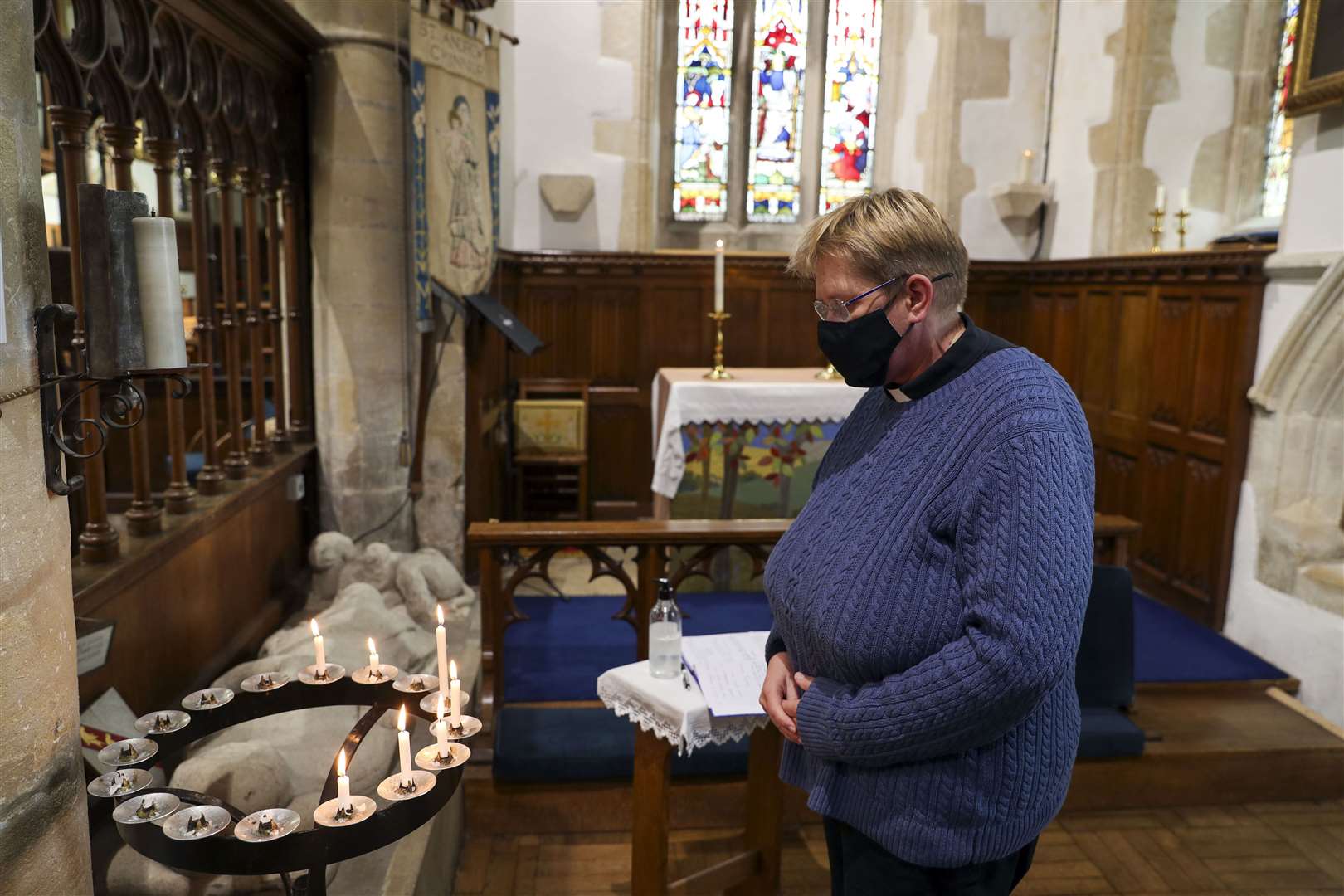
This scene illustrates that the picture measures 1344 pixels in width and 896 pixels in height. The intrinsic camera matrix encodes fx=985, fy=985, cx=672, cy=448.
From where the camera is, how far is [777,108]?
7.34 m

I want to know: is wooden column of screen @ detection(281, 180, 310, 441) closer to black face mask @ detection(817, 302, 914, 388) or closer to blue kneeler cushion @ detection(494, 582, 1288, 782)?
blue kneeler cushion @ detection(494, 582, 1288, 782)

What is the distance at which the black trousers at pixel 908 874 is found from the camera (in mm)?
1482

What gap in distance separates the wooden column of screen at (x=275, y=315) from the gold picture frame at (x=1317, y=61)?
4086mm

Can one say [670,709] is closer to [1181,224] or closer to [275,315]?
[275,315]

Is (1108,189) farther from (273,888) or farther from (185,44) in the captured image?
(273,888)

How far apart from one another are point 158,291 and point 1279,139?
5.91 m

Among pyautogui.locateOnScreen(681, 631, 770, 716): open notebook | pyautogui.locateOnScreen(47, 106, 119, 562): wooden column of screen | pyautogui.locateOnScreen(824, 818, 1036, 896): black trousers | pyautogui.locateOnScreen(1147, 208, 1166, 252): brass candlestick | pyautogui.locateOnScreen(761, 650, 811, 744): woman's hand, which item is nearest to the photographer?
pyautogui.locateOnScreen(824, 818, 1036, 896): black trousers

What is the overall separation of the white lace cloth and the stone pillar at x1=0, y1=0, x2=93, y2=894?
1056mm

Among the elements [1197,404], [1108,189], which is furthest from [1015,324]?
[1197,404]

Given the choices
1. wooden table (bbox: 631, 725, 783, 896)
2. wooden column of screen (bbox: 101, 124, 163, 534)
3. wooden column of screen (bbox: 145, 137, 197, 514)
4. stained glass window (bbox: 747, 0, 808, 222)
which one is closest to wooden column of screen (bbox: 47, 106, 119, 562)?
wooden column of screen (bbox: 101, 124, 163, 534)

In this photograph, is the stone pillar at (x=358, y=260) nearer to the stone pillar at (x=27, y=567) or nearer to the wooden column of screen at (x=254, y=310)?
the wooden column of screen at (x=254, y=310)

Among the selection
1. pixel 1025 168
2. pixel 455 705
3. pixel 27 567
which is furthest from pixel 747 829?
pixel 1025 168

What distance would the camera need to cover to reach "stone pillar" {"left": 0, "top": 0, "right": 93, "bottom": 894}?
127 cm

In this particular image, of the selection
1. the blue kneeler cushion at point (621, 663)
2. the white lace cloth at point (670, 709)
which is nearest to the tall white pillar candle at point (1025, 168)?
the blue kneeler cushion at point (621, 663)
